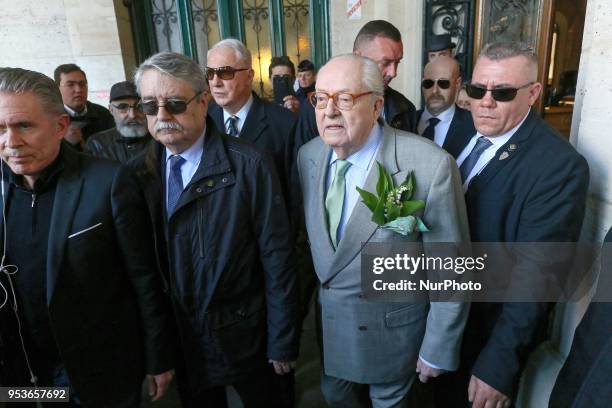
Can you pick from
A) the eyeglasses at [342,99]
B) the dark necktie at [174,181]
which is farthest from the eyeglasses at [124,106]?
the eyeglasses at [342,99]

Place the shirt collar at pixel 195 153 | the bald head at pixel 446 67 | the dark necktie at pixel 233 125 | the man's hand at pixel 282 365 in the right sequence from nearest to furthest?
the shirt collar at pixel 195 153 → the man's hand at pixel 282 365 → the dark necktie at pixel 233 125 → the bald head at pixel 446 67

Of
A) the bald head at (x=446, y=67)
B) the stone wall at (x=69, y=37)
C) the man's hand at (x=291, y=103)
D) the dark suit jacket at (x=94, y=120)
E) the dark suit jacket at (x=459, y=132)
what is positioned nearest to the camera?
the dark suit jacket at (x=459, y=132)

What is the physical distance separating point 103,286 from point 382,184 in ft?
4.36

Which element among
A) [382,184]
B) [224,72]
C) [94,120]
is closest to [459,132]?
[382,184]

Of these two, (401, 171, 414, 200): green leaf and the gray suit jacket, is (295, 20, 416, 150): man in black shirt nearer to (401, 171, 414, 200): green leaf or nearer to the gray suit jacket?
the gray suit jacket

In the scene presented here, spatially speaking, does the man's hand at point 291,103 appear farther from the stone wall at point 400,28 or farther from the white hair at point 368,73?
the white hair at point 368,73

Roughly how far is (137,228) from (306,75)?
3.81m

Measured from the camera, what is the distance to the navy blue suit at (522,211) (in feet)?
5.40

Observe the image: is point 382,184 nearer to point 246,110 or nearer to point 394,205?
point 394,205

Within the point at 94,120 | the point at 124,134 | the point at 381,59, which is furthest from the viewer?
the point at 94,120

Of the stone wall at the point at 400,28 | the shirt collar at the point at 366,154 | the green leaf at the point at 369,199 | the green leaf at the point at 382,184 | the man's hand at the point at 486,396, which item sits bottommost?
the man's hand at the point at 486,396

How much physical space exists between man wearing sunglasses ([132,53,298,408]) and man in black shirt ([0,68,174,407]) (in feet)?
0.51

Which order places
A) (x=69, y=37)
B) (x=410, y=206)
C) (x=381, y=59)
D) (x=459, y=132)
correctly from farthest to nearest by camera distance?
1. (x=69, y=37)
2. (x=459, y=132)
3. (x=381, y=59)
4. (x=410, y=206)

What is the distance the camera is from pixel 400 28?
17.7ft
